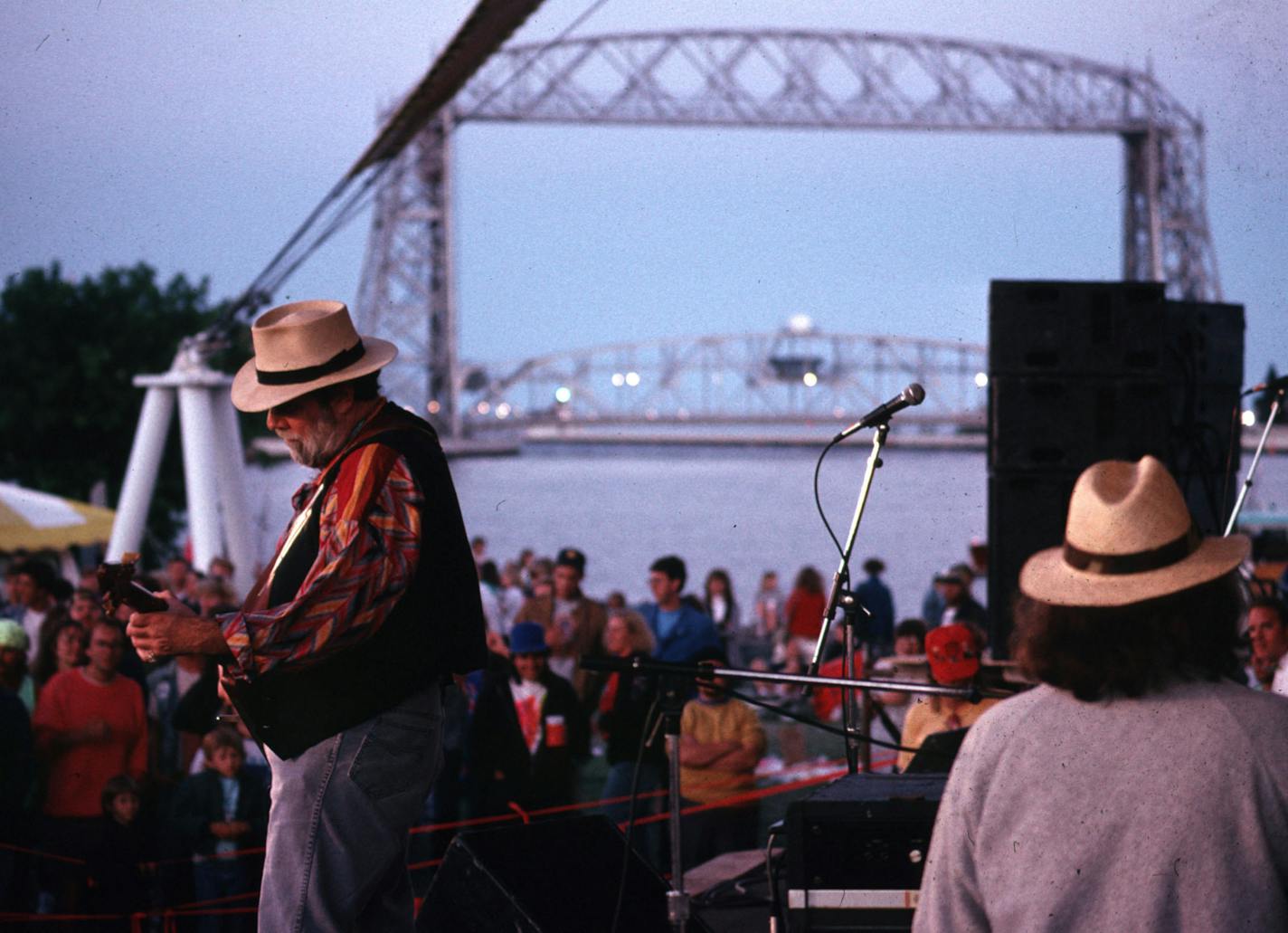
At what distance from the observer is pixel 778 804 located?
9.01 m

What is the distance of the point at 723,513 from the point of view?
8600 cm

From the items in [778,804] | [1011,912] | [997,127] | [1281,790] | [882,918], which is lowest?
[778,804]

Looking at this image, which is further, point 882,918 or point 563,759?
point 563,759

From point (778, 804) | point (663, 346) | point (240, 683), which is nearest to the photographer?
point (240, 683)

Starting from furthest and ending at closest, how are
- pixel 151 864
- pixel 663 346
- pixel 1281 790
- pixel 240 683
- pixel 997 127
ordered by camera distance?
pixel 663 346, pixel 997 127, pixel 151 864, pixel 240 683, pixel 1281 790

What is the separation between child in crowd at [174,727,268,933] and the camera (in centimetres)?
546

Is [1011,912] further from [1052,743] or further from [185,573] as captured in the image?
[185,573]

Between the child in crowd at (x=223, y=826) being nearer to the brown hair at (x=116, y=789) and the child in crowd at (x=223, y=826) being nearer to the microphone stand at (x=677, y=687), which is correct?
the brown hair at (x=116, y=789)

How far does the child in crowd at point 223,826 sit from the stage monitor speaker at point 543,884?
5.88 ft

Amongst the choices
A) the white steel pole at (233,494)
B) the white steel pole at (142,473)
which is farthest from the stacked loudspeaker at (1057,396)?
the white steel pole at (142,473)

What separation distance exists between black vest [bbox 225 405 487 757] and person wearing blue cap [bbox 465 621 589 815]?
3.32 metres

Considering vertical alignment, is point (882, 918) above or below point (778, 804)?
above

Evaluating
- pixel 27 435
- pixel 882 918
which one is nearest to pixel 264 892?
pixel 882 918

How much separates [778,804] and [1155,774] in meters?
7.21
